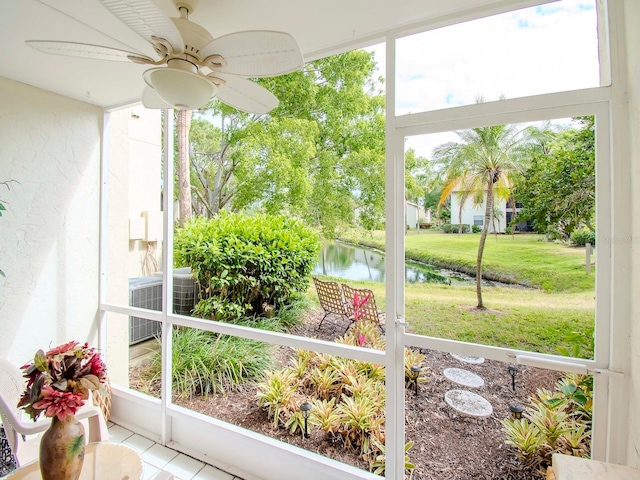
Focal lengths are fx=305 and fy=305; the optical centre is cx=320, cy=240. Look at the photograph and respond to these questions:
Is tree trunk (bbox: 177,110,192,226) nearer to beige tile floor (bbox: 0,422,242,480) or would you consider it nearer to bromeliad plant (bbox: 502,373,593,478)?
beige tile floor (bbox: 0,422,242,480)

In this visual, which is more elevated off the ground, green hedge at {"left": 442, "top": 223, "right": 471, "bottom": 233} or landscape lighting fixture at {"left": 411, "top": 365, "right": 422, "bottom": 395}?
green hedge at {"left": 442, "top": 223, "right": 471, "bottom": 233}

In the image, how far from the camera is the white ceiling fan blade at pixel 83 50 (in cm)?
105

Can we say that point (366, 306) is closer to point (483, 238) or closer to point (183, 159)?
point (483, 238)

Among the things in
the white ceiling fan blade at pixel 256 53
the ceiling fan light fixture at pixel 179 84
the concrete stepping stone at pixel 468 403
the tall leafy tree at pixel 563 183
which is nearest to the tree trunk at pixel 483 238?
the tall leafy tree at pixel 563 183

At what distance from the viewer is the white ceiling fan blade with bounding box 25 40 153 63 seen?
1.05 m

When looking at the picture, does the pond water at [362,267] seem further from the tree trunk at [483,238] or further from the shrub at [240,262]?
the shrub at [240,262]

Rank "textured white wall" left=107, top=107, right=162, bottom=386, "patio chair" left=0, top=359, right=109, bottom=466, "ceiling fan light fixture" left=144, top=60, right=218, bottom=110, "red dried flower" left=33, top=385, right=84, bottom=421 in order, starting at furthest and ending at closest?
A: 1. "textured white wall" left=107, top=107, right=162, bottom=386
2. "patio chair" left=0, top=359, right=109, bottom=466
3. "red dried flower" left=33, top=385, right=84, bottom=421
4. "ceiling fan light fixture" left=144, top=60, right=218, bottom=110

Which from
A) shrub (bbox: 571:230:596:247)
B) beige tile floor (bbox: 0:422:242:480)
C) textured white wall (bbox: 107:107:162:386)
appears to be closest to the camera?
shrub (bbox: 571:230:596:247)

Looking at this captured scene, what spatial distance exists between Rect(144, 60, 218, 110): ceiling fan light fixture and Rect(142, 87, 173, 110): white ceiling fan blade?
0.29 meters

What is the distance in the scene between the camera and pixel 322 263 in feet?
7.26

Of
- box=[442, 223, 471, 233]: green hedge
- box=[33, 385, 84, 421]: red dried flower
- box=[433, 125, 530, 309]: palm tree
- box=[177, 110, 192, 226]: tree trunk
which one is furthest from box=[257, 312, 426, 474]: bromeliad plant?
box=[177, 110, 192, 226]: tree trunk

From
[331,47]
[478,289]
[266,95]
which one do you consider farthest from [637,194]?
[331,47]

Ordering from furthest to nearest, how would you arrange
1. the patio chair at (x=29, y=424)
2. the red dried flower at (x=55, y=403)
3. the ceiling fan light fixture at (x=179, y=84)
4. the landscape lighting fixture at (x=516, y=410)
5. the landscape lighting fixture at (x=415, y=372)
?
the landscape lighting fixture at (x=415, y=372)
the patio chair at (x=29, y=424)
the landscape lighting fixture at (x=516, y=410)
the red dried flower at (x=55, y=403)
the ceiling fan light fixture at (x=179, y=84)

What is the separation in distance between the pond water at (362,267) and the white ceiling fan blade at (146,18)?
1401mm
